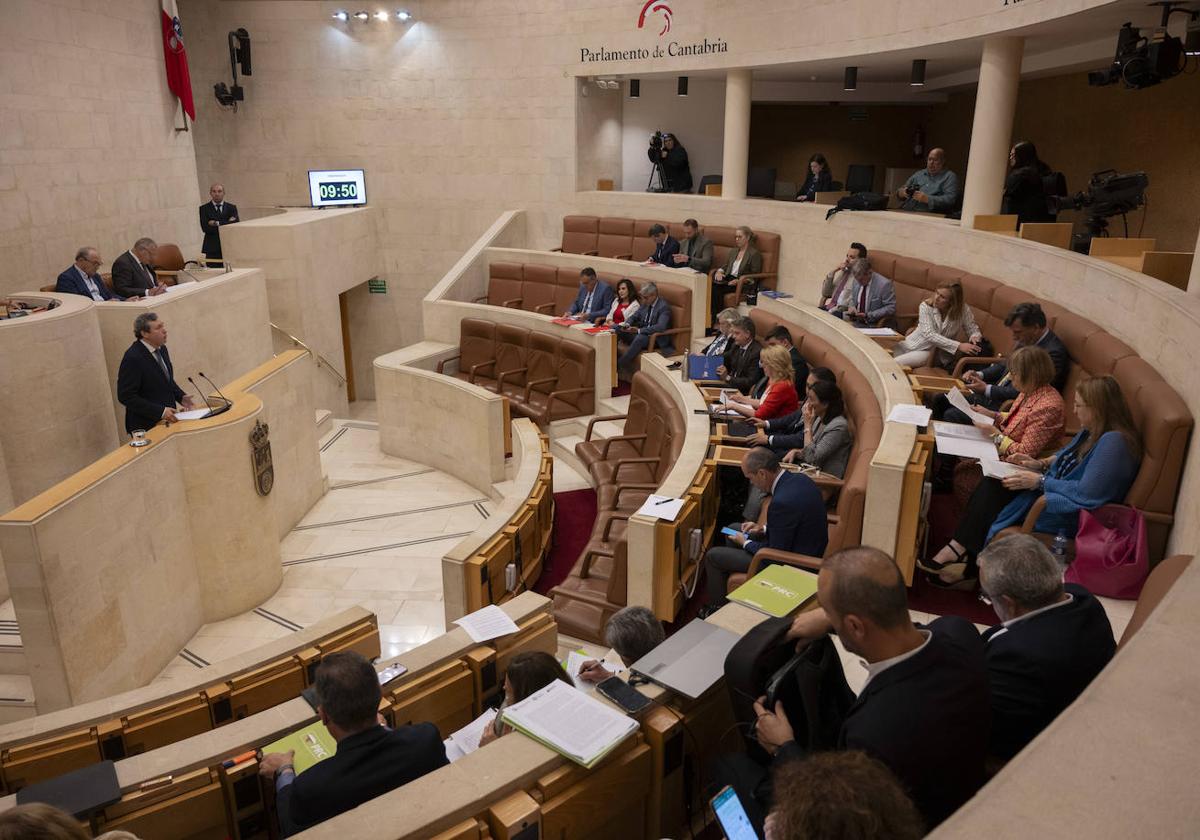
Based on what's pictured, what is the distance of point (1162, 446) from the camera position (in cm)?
373

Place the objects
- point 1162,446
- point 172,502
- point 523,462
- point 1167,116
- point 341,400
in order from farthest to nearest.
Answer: point 341,400, point 1167,116, point 523,462, point 172,502, point 1162,446

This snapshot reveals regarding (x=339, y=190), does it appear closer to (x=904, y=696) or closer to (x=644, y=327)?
A: (x=644, y=327)

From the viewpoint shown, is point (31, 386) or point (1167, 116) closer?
point (31, 386)

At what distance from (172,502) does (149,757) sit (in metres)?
3.63

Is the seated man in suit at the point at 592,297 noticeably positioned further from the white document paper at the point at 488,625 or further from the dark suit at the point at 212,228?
the white document paper at the point at 488,625

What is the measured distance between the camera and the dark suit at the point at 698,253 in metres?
10.1

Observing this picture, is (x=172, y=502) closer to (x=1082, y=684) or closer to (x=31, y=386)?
(x=31, y=386)

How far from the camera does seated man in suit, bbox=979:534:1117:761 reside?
2336 millimetres

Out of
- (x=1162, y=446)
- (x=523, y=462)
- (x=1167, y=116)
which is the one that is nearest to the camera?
(x=1162, y=446)

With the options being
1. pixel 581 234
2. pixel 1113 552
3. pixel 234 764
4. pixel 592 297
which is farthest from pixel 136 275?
pixel 1113 552

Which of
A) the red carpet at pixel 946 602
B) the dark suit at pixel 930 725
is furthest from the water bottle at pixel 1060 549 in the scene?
the dark suit at pixel 930 725

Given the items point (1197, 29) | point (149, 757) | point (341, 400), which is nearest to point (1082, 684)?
point (149, 757)

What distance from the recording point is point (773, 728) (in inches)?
84.7

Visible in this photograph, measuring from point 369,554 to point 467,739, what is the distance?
488cm
